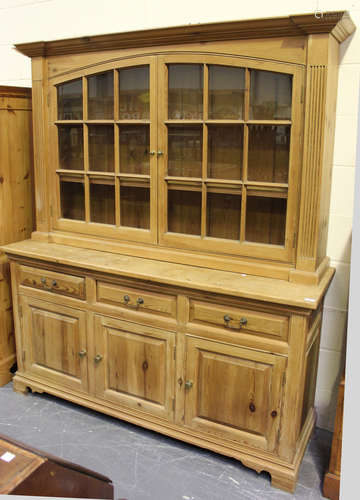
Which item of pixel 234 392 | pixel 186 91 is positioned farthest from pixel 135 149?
pixel 234 392

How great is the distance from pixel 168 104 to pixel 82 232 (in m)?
0.88

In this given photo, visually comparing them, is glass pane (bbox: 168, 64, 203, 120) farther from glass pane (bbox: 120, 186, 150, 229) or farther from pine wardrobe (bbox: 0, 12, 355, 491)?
glass pane (bbox: 120, 186, 150, 229)

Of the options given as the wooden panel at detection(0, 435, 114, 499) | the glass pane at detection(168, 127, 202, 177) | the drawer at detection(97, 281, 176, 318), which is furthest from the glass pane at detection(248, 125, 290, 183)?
the wooden panel at detection(0, 435, 114, 499)

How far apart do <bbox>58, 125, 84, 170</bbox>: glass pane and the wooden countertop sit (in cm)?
47

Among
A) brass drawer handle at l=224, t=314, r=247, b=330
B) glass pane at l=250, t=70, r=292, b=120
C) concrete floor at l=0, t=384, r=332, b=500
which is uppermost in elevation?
glass pane at l=250, t=70, r=292, b=120

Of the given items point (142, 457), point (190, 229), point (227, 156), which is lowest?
point (142, 457)

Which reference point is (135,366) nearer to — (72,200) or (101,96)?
(72,200)

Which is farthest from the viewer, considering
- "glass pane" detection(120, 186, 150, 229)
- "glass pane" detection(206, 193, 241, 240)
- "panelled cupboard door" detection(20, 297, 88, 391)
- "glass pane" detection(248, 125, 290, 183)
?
"panelled cupboard door" detection(20, 297, 88, 391)

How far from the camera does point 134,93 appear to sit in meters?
2.38

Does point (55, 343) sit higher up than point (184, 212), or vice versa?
point (184, 212)

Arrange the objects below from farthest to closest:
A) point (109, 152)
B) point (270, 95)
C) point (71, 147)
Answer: point (71, 147) < point (109, 152) < point (270, 95)

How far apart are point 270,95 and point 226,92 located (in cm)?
21

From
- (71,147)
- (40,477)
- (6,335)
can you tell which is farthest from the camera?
(6,335)

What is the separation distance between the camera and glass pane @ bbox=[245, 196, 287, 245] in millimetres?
2172
